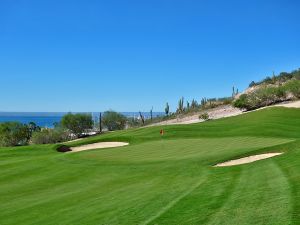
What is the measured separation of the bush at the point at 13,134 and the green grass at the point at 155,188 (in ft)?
159

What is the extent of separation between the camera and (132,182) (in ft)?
48.6

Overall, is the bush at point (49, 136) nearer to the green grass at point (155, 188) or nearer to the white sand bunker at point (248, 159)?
the green grass at point (155, 188)

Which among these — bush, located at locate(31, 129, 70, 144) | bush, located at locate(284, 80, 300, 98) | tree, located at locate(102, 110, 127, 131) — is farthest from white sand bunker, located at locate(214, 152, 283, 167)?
tree, located at locate(102, 110, 127, 131)

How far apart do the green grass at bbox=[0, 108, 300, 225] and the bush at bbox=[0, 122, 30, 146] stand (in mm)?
48577

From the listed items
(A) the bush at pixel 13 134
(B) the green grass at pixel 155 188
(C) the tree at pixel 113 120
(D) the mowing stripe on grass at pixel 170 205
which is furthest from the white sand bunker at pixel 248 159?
(C) the tree at pixel 113 120

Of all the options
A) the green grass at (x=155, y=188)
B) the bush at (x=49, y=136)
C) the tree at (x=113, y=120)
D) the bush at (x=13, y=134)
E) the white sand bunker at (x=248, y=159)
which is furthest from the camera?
the tree at (x=113, y=120)

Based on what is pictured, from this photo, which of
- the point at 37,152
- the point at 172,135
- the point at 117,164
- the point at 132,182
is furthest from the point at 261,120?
the point at 132,182

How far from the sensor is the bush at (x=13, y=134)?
228 feet

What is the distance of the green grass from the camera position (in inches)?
358

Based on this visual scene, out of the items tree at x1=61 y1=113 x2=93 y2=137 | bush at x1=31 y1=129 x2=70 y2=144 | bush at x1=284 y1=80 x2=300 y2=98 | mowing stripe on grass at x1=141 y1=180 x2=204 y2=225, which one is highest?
bush at x1=284 y1=80 x2=300 y2=98

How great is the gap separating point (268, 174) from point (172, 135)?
860 inches

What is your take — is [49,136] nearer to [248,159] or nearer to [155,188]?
[248,159]

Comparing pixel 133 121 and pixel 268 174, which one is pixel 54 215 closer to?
pixel 268 174

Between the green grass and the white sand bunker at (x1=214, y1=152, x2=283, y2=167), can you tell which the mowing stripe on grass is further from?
the white sand bunker at (x1=214, y1=152, x2=283, y2=167)
